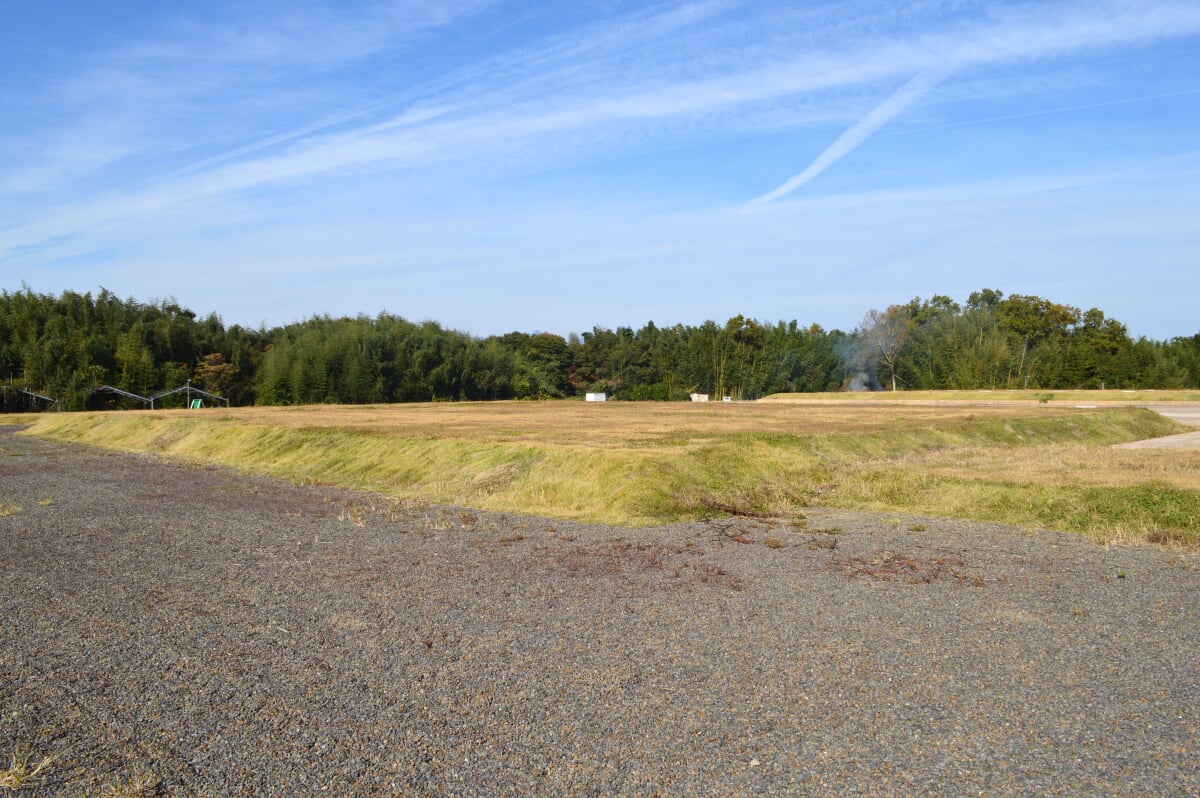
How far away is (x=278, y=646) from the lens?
7.39 meters

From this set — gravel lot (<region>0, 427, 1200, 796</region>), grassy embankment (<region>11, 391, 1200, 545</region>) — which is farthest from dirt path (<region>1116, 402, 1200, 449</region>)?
gravel lot (<region>0, 427, 1200, 796</region>)

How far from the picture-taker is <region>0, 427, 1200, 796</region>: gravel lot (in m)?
5.14

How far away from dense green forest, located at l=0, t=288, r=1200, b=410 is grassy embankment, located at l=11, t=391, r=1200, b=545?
110 ft

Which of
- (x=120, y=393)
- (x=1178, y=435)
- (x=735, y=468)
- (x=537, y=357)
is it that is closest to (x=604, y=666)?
(x=735, y=468)

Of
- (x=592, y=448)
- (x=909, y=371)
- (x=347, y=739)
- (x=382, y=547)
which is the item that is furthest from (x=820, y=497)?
(x=909, y=371)

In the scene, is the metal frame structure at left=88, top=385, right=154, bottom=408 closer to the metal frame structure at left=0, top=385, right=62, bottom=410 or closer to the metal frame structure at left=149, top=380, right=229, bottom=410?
the metal frame structure at left=149, top=380, right=229, bottom=410

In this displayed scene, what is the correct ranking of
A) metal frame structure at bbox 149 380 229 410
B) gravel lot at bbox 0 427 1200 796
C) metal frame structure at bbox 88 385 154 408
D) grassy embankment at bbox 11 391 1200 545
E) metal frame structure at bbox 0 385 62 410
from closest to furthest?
gravel lot at bbox 0 427 1200 796, grassy embankment at bbox 11 391 1200 545, metal frame structure at bbox 0 385 62 410, metal frame structure at bbox 88 385 154 408, metal frame structure at bbox 149 380 229 410

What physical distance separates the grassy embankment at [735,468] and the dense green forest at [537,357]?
33.5 metres

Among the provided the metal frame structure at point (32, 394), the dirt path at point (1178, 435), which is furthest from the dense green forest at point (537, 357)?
the dirt path at point (1178, 435)

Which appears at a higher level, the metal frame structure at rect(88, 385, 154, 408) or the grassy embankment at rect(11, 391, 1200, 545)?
the metal frame structure at rect(88, 385, 154, 408)

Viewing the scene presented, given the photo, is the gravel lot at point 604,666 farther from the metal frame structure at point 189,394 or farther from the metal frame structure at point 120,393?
the metal frame structure at point 120,393

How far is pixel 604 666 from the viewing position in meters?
Answer: 6.89

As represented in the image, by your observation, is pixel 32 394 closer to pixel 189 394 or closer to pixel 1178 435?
pixel 189 394

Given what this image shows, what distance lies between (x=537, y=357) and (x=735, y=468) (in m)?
89.5
